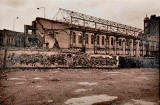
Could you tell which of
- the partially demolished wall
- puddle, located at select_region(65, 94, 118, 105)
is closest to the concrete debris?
the partially demolished wall

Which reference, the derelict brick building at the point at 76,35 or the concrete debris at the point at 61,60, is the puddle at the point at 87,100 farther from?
the derelict brick building at the point at 76,35

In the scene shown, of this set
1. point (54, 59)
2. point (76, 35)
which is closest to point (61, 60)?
point (54, 59)

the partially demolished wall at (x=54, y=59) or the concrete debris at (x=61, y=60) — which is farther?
the concrete debris at (x=61, y=60)

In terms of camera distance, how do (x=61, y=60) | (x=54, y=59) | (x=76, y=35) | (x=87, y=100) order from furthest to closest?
(x=76, y=35) → (x=61, y=60) → (x=54, y=59) → (x=87, y=100)

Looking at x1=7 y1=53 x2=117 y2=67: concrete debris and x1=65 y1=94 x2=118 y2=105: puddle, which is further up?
x1=7 y1=53 x2=117 y2=67: concrete debris

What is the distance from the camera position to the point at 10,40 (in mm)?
29344

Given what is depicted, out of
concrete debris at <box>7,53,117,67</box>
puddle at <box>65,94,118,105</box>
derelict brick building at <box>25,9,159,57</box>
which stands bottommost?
puddle at <box>65,94,118,105</box>

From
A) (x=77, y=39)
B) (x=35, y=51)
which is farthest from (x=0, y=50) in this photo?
(x=77, y=39)

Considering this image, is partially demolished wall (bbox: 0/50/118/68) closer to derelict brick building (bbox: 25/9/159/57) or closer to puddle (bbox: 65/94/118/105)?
derelict brick building (bbox: 25/9/159/57)

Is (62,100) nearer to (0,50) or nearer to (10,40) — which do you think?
(0,50)

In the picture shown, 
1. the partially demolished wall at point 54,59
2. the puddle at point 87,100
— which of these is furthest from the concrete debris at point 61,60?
the puddle at point 87,100

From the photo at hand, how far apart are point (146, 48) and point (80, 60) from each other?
2611 centimetres

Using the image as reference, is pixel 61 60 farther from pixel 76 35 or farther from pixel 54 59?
pixel 76 35

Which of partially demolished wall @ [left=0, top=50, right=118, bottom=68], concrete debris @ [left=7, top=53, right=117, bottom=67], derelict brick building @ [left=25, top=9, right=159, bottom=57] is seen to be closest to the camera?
partially demolished wall @ [left=0, top=50, right=118, bottom=68]
